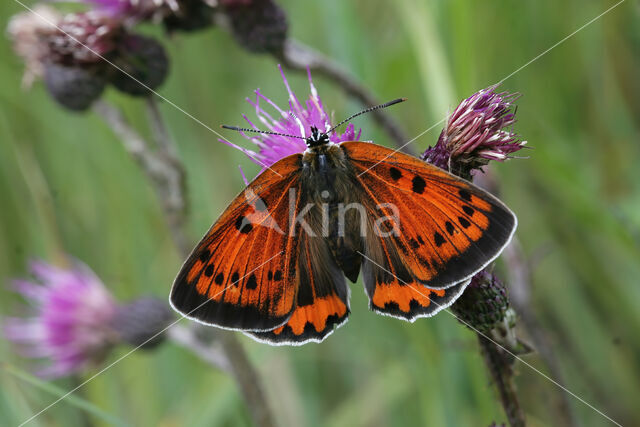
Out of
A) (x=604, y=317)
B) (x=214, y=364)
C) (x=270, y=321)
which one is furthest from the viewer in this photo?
(x=604, y=317)

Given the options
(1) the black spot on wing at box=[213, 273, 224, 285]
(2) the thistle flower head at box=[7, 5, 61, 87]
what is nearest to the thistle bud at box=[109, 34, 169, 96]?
(2) the thistle flower head at box=[7, 5, 61, 87]

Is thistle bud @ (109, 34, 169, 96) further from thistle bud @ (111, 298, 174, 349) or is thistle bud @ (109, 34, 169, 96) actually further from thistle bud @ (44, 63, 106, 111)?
thistle bud @ (111, 298, 174, 349)

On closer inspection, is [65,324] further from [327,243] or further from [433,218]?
[433,218]

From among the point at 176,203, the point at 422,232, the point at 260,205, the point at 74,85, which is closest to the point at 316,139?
the point at 260,205

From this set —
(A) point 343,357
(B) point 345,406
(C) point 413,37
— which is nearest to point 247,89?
(C) point 413,37

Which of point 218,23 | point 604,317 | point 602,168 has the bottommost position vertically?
point 604,317

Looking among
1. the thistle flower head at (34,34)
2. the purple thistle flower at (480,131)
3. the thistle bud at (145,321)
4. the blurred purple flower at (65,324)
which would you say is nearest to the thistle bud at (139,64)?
the thistle flower head at (34,34)

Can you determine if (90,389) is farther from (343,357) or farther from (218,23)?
(218,23)
